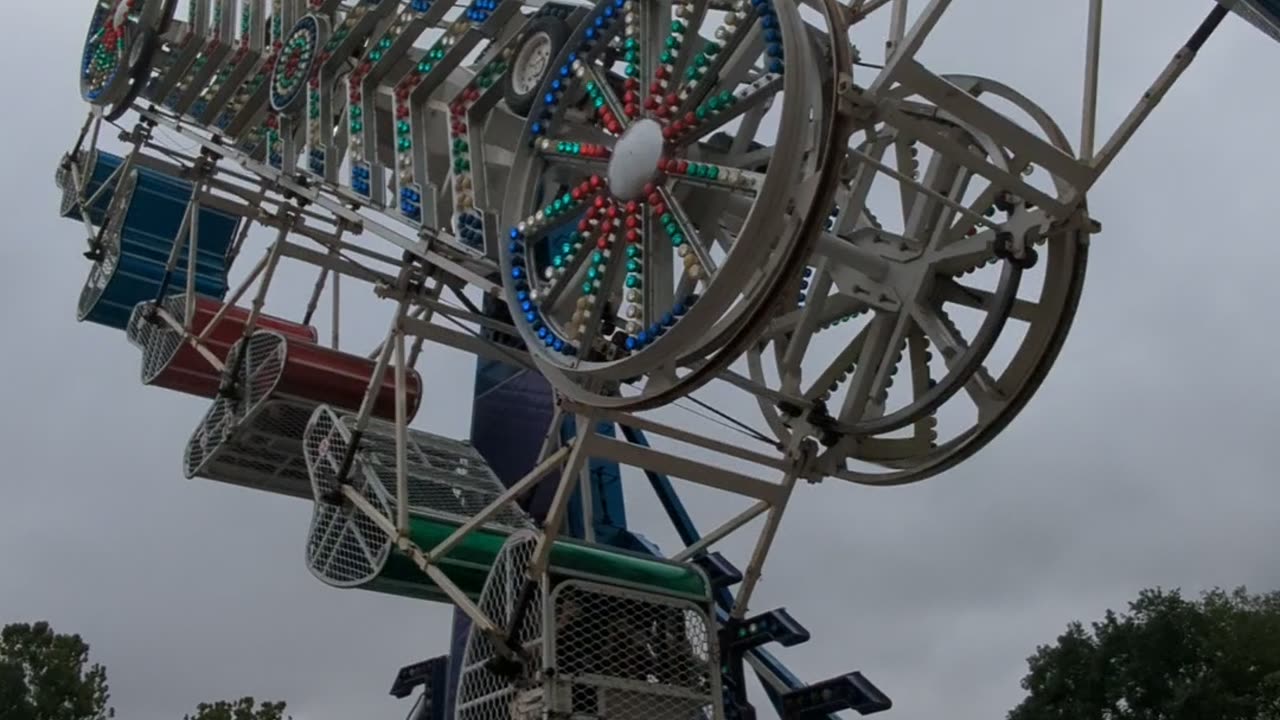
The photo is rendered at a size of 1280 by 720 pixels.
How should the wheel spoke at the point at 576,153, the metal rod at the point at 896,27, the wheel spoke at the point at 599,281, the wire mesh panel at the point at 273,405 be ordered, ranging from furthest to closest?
the wire mesh panel at the point at 273,405
the wheel spoke at the point at 576,153
the wheel spoke at the point at 599,281
the metal rod at the point at 896,27

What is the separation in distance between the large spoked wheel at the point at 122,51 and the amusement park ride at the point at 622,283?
2636mm

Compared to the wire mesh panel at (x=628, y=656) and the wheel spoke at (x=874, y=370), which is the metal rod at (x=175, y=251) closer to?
the wire mesh panel at (x=628, y=656)

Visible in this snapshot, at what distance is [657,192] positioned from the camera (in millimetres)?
8195

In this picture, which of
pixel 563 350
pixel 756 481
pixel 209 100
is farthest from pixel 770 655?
pixel 209 100

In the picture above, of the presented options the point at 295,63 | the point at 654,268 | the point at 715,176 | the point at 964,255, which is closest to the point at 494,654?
the point at 654,268

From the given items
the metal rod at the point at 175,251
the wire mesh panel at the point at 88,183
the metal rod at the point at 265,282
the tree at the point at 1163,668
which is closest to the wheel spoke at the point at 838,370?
the metal rod at the point at 265,282

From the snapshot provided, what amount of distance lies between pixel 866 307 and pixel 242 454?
6.25m

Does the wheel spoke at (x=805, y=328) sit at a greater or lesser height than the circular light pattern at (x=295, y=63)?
lesser

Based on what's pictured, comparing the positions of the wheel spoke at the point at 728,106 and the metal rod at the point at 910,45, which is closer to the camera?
the metal rod at the point at 910,45

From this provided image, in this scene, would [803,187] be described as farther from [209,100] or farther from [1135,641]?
[1135,641]

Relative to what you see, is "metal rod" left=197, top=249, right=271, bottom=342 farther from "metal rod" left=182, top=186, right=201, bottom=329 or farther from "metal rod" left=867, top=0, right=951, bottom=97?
"metal rod" left=867, top=0, right=951, bottom=97

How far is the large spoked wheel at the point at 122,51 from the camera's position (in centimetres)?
1554

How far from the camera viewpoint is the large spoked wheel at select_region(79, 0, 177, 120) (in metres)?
15.5

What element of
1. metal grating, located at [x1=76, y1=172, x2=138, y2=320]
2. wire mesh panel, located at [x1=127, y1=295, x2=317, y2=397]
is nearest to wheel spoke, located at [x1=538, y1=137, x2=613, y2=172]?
wire mesh panel, located at [x1=127, y1=295, x2=317, y2=397]
